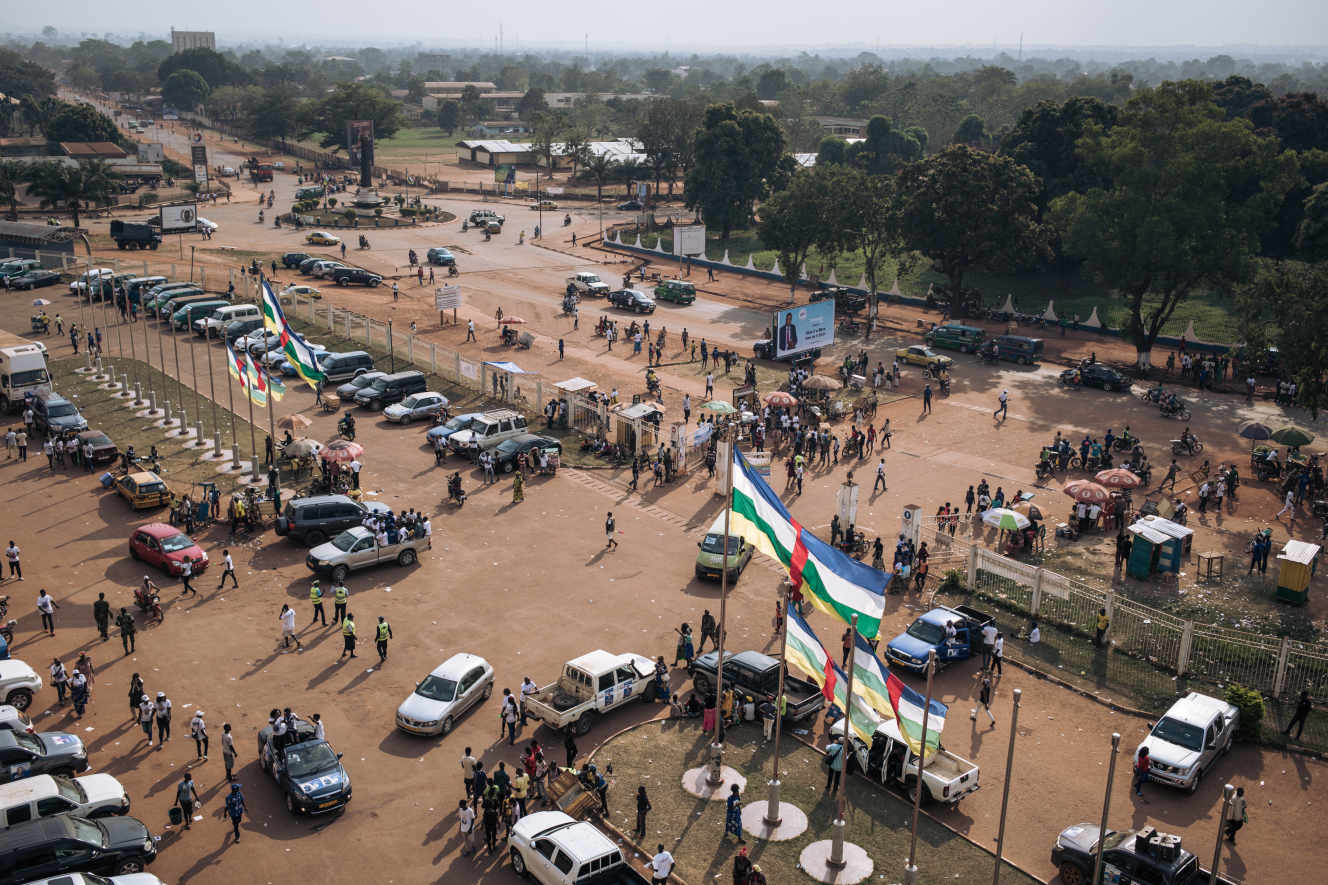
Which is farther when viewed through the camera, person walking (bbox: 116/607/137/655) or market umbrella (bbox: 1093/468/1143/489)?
market umbrella (bbox: 1093/468/1143/489)

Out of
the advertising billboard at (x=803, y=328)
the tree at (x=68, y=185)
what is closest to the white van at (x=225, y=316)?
the advertising billboard at (x=803, y=328)

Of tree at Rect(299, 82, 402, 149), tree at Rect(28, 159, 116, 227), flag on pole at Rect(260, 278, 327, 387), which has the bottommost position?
flag on pole at Rect(260, 278, 327, 387)

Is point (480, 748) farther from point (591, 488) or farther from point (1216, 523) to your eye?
point (1216, 523)

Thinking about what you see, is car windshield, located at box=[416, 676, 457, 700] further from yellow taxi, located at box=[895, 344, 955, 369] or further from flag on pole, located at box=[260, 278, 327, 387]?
yellow taxi, located at box=[895, 344, 955, 369]

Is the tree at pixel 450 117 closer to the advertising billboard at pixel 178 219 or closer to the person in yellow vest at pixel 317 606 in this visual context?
the advertising billboard at pixel 178 219

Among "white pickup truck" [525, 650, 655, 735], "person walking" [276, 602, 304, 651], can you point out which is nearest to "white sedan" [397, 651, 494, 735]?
"white pickup truck" [525, 650, 655, 735]

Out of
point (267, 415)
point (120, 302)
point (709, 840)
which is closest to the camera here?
point (709, 840)

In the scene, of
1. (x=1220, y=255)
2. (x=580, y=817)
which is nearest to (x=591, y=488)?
(x=580, y=817)
